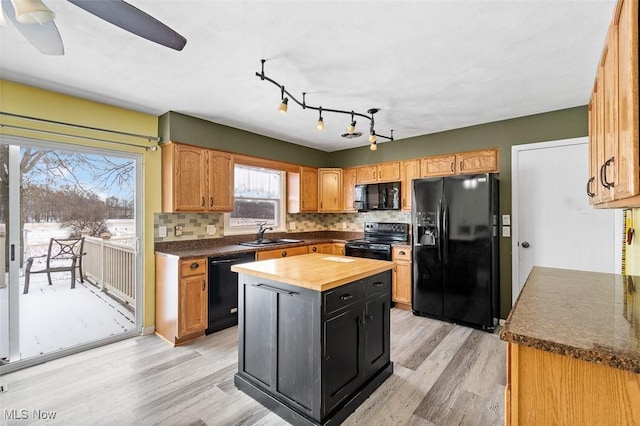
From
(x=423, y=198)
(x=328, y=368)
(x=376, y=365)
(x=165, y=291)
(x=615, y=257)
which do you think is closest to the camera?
(x=328, y=368)

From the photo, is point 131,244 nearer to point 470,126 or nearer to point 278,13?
point 278,13

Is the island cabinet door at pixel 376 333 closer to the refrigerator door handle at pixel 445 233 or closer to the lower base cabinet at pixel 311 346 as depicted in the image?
the lower base cabinet at pixel 311 346

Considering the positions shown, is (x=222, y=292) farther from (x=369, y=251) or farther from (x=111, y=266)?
(x=369, y=251)

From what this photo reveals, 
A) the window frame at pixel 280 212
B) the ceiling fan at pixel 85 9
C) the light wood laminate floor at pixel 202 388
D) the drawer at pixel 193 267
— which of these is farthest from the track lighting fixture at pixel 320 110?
the light wood laminate floor at pixel 202 388

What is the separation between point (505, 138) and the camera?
3.58m

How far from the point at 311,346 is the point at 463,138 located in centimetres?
336

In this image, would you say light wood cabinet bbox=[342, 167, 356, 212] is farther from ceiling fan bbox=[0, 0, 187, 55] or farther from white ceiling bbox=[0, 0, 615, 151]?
ceiling fan bbox=[0, 0, 187, 55]

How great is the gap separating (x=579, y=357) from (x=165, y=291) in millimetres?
3424

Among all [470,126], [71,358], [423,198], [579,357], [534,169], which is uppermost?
[470,126]

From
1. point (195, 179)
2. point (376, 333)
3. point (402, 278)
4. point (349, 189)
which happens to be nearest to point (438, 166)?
point (349, 189)

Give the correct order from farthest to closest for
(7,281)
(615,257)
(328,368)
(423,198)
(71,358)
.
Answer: (423,198)
(615,257)
(71,358)
(7,281)
(328,368)

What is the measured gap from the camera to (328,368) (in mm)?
1854

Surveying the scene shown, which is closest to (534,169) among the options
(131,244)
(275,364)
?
(275,364)

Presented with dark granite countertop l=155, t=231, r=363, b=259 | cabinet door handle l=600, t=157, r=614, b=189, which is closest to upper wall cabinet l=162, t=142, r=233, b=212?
dark granite countertop l=155, t=231, r=363, b=259
